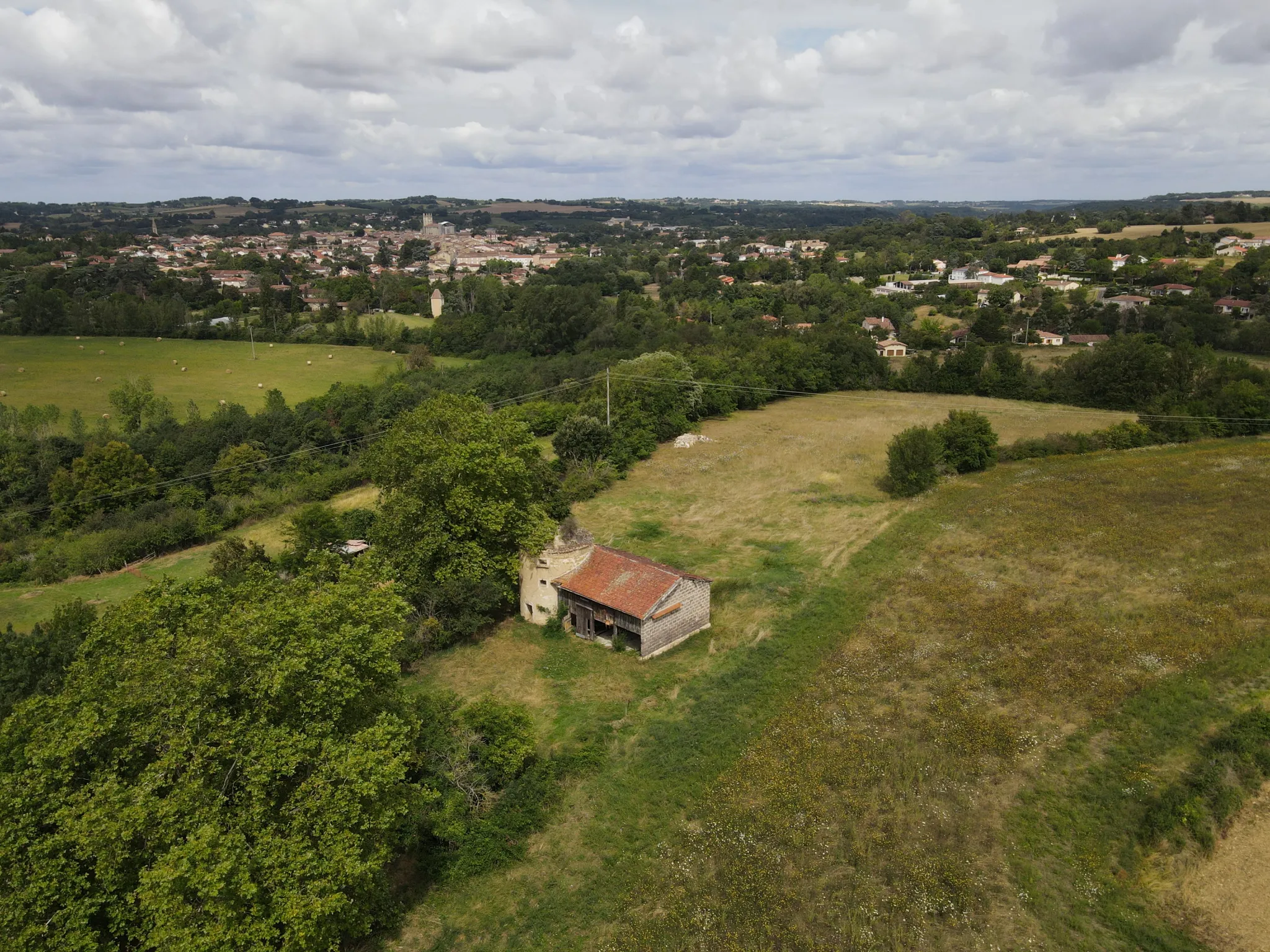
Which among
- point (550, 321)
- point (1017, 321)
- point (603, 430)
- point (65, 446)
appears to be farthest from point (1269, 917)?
point (1017, 321)

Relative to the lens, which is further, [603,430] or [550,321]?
[550,321]

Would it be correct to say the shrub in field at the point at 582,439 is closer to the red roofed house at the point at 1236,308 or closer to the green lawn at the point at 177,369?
the green lawn at the point at 177,369

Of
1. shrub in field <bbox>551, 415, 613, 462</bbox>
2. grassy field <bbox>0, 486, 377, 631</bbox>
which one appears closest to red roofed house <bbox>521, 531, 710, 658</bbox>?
grassy field <bbox>0, 486, 377, 631</bbox>

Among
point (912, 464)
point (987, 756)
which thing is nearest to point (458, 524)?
point (987, 756)

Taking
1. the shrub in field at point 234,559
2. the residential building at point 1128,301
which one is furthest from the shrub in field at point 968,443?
the residential building at point 1128,301

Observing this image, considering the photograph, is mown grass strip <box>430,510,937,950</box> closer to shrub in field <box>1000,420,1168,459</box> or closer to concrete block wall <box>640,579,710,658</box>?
concrete block wall <box>640,579,710,658</box>

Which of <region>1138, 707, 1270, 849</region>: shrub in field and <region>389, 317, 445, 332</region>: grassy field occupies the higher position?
<region>389, 317, 445, 332</region>: grassy field

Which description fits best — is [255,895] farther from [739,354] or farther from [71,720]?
[739,354]
